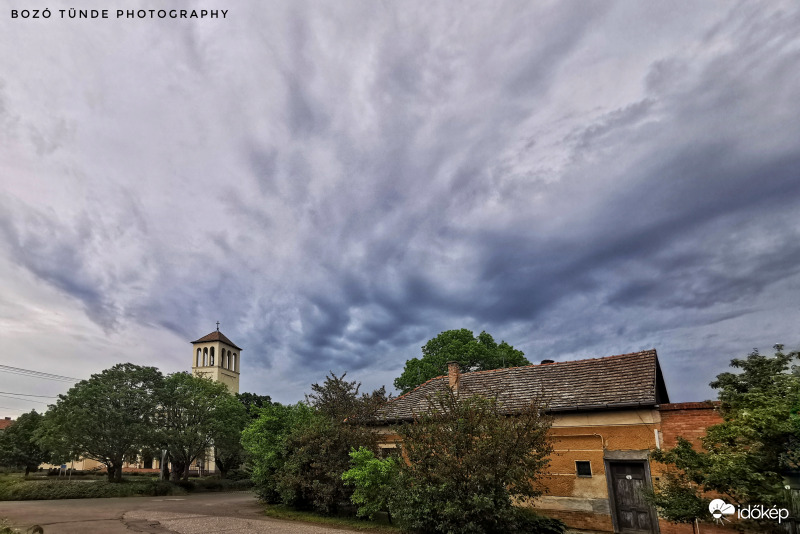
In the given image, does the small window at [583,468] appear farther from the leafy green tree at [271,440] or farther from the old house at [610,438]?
the leafy green tree at [271,440]

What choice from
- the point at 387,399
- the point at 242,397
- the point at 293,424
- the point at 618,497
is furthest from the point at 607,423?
the point at 242,397

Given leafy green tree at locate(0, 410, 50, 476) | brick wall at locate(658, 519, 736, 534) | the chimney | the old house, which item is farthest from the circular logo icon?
leafy green tree at locate(0, 410, 50, 476)

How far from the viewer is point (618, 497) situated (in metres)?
13.6

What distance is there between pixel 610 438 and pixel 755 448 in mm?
5174

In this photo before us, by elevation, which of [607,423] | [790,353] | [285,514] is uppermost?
[790,353]

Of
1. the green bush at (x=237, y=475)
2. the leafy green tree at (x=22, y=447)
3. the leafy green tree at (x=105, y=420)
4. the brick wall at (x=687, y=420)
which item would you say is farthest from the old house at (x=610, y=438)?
the leafy green tree at (x=22, y=447)

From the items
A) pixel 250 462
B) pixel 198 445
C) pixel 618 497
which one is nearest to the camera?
pixel 618 497

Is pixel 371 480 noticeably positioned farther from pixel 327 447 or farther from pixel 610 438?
pixel 610 438

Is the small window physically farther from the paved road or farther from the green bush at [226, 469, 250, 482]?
the green bush at [226, 469, 250, 482]

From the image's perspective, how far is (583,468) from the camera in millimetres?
14172

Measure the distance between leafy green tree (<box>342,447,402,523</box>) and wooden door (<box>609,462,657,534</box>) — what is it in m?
6.75

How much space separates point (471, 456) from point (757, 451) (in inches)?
231

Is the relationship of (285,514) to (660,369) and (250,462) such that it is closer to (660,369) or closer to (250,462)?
(250,462)

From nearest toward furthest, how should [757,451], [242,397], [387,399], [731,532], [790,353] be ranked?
1. [757,451]
2. [790,353]
3. [731,532]
4. [387,399]
5. [242,397]
